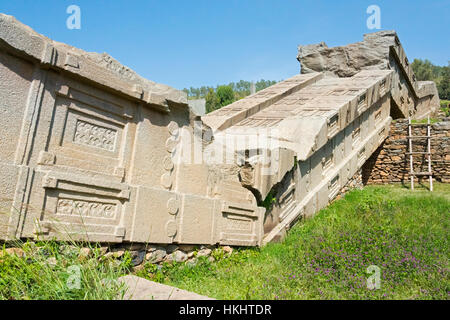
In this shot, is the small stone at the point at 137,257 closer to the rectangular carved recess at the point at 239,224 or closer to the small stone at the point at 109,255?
the small stone at the point at 109,255

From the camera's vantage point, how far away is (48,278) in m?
2.51

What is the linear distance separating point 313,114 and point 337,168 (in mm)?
1315

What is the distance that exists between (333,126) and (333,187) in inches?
49.6

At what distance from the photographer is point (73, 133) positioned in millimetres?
3385

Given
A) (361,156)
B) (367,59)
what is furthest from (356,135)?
(367,59)

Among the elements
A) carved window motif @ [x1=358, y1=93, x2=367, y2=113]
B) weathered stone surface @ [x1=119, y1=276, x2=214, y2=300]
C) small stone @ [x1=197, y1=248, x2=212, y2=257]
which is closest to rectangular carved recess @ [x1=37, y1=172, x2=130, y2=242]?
weathered stone surface @ [x1=119, y1=276, x2=214, y2=300]

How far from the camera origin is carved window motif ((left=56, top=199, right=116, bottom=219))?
10.4 ft

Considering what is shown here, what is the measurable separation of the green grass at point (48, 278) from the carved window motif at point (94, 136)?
108 centimetres

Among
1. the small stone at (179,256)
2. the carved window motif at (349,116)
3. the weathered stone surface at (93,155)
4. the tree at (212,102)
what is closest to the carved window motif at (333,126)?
the carved window motif at (349,116)

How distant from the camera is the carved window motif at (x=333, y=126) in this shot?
631 centimetres

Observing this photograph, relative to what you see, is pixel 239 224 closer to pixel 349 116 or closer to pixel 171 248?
pixel 171 248

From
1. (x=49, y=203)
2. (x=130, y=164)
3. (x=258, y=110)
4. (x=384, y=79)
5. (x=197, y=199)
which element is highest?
(x=384, y=79)
